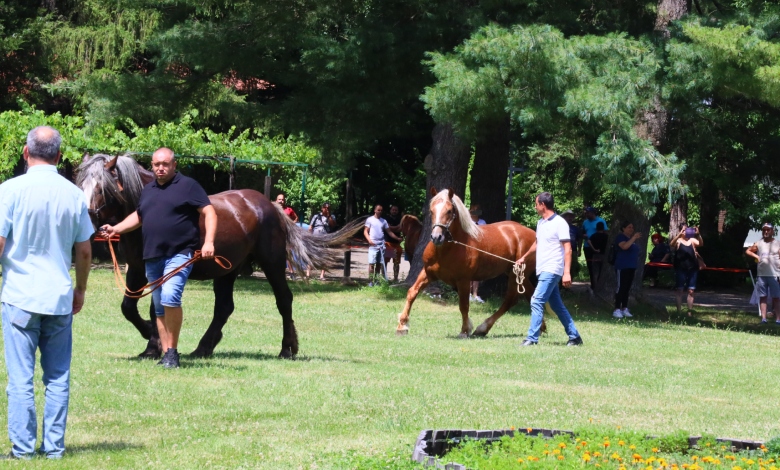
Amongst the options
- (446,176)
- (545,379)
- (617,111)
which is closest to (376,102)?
(446,176)

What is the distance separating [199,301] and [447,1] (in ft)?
24.5

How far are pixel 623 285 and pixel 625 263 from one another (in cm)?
44

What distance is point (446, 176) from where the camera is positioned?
21969 millimetres

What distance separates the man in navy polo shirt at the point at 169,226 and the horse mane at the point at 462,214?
549cm

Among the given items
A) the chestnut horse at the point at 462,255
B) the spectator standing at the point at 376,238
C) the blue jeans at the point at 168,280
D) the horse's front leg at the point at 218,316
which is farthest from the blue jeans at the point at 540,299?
the spectator standing at the point at 376,238

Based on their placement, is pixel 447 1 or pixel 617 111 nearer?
pixel 617 111

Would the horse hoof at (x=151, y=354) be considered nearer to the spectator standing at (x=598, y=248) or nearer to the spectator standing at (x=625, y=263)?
the spectator standing at (x=625, y=263)

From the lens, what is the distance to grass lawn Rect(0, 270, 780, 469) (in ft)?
24.1

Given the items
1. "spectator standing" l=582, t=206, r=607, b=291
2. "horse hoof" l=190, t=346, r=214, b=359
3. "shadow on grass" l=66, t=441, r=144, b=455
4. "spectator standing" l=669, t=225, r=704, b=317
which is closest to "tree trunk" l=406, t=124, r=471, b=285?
"spectator standing" l=582, t=206, r=607, b=291

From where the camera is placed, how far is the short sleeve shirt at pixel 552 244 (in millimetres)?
14062

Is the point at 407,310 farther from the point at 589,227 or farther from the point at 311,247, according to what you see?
the point at 589,227

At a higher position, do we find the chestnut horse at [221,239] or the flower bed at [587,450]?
the chestnut horse at [221,239]

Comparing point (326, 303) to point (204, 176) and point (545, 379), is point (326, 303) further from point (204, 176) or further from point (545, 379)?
point (204, 176)

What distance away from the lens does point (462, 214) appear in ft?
50.1
